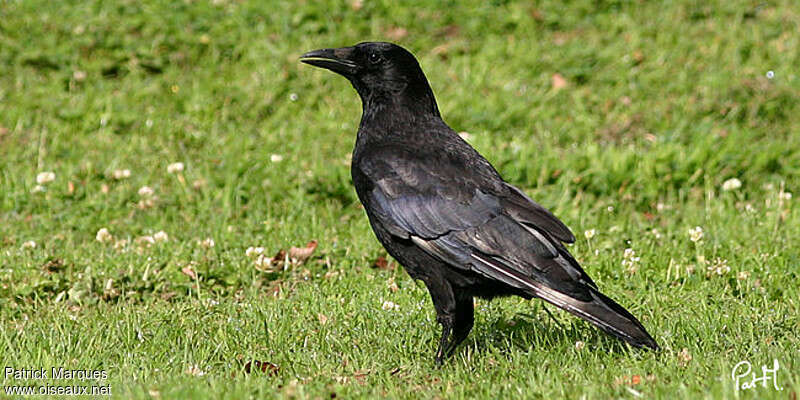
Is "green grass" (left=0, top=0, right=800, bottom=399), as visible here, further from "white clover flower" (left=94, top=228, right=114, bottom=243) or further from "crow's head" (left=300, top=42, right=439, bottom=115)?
"crow's head" (left=300, top=42, right=439, bottom=115)

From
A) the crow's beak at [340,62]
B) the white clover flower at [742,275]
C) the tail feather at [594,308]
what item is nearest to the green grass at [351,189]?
the white clover flower at [742,275]

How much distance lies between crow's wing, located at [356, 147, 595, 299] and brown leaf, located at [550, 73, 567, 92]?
4.68 m

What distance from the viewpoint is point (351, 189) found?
7.41 meters

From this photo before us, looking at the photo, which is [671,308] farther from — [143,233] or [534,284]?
[143,233]

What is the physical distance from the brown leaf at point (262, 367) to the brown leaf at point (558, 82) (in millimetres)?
5611

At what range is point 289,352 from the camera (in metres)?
4.65

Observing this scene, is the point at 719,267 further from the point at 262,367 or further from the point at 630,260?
the point at 262,367

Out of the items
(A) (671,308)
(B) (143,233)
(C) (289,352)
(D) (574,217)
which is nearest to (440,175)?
(C) (289,352)

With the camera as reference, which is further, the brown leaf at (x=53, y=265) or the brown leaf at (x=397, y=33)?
the brown leaf at (x=397, y=33)

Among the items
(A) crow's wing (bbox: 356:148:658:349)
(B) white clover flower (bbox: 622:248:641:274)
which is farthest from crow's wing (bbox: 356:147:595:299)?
(B) white clover flower (bbox: 622:248:641:274)

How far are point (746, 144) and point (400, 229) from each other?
4610 millimetres

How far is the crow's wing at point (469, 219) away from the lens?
4.39 metres

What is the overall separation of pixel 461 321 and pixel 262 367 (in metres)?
0.92

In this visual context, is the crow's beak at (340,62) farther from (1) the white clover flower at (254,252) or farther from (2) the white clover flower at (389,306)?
(1) the white clover flower at (254,252)
